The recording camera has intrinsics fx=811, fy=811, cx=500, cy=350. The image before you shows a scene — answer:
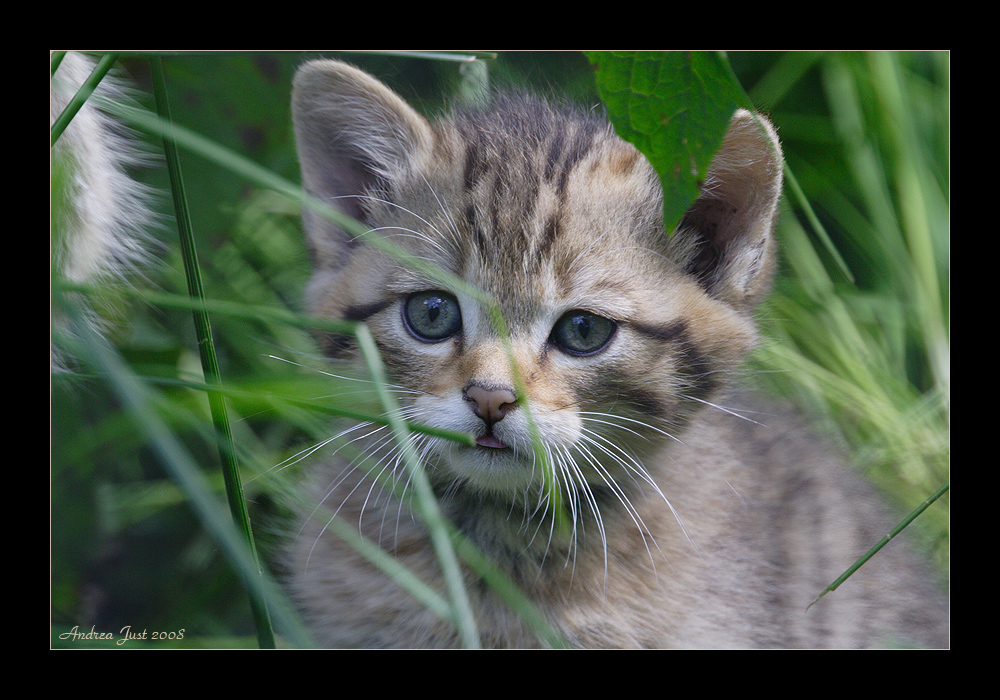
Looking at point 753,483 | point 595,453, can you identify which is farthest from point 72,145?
point 753,483

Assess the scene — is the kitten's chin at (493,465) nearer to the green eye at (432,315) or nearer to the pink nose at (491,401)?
the pink nose at (491,401)

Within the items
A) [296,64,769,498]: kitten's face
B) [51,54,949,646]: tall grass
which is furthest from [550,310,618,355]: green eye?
[51,54,949,646]: tall grass

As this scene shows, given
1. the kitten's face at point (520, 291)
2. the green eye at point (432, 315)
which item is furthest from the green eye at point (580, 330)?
the green eye at point (432, 315)

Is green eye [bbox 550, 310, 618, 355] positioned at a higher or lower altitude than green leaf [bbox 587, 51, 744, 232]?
lower

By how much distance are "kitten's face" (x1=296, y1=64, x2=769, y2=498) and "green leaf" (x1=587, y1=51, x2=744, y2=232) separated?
0.76ft

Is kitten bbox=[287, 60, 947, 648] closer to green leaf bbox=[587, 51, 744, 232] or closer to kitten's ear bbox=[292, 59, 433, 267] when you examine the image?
kitten's ear bbox=[292, 59, 433, 267]

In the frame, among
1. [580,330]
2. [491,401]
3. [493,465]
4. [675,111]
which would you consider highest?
[675,111]

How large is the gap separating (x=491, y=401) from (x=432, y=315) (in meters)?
0.23

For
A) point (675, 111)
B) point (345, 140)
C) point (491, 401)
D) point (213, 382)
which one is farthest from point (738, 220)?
point (213, 382)

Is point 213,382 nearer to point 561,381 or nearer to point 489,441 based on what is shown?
point 489,441

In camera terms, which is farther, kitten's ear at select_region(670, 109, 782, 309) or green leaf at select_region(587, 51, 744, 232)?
kitten's ear at select_region(670, 109, 782, 309)

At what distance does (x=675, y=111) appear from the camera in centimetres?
112

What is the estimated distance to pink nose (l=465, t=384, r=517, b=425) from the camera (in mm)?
1173

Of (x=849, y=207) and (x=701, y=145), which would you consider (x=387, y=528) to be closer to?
(x=701, y=145)
